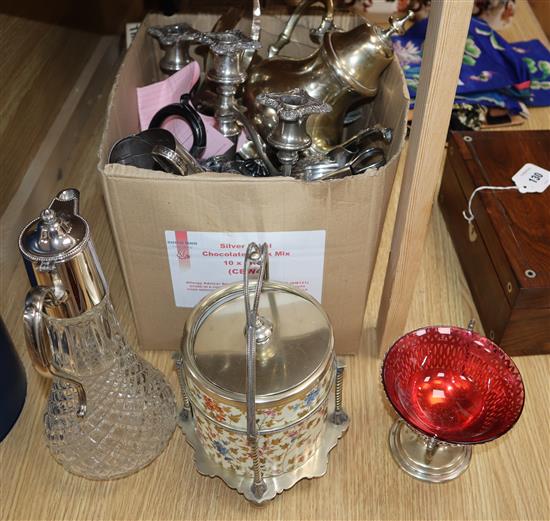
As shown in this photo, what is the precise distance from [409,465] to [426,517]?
0.04 m

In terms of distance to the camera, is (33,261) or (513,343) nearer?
(33,261)

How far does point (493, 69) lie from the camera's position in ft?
3.11

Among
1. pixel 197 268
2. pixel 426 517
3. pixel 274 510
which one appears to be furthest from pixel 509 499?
pixel 197 268

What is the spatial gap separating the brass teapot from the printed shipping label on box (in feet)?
0.46

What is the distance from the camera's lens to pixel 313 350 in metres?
0.49

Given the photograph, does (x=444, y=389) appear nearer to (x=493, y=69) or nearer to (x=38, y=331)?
(x=38, y=331)

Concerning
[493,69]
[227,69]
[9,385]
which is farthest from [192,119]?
[493,69]

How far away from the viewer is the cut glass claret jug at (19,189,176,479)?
1.41 feet

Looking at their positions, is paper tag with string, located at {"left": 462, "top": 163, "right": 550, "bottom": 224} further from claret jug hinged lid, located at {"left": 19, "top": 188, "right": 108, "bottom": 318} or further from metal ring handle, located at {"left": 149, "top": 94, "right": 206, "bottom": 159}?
claret jug hinged lid, located at {"left": 19, "top": 188, "right": 108, "bottom": 318}

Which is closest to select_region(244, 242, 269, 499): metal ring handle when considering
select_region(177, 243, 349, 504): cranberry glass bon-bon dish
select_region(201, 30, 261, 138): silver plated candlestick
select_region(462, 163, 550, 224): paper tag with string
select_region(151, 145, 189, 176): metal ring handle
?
select_region(177, 243, 349, 504): cranberry glass bon-bon dish

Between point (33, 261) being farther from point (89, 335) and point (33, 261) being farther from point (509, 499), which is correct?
point (509, 499)

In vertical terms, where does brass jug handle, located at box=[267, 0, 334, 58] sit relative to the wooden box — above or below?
above

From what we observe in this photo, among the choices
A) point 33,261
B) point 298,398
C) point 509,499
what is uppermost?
point 33,261

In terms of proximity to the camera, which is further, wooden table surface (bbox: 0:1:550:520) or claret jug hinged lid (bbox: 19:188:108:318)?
wooden table surface (bbox: 0:1:550:520)
